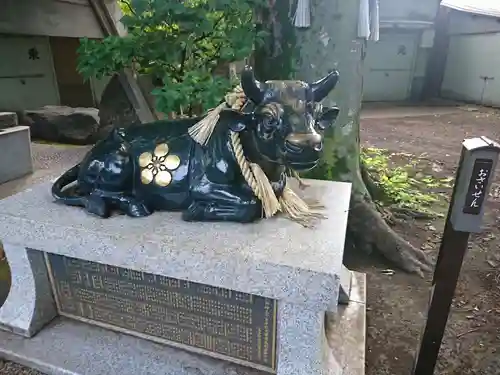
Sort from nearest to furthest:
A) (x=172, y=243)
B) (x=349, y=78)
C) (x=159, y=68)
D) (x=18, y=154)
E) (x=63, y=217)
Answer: (x=172, y=243)
(x=63, y=217)
(x=159, y=68)
(x=349, y=78)
(x=18, y=154)

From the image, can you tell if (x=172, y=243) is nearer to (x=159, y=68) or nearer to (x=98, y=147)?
(x=98, y=147)

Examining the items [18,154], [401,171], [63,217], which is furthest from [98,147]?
[401,171]

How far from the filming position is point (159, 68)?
2.37 meters

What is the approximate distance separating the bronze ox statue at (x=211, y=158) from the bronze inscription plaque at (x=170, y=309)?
0.92ft

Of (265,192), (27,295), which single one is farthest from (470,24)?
(27,295)

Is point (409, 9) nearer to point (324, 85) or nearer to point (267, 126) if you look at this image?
point (324, 85)

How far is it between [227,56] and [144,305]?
Answer: 1.28 m

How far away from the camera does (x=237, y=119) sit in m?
1.33

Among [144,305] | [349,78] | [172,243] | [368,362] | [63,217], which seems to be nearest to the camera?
[172,243]

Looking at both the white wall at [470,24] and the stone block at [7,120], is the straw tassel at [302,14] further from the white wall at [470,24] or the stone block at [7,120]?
the white wall at [470,24]

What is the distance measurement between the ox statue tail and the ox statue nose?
2.84 ft

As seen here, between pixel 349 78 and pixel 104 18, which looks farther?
pixel 104 18

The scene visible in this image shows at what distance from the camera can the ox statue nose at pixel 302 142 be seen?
4.00 ft

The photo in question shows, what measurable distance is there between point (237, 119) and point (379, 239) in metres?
1.83
